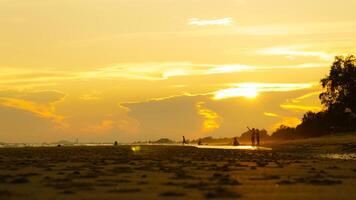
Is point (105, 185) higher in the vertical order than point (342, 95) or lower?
lower

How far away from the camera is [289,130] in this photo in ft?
553

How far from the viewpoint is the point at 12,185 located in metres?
20.8

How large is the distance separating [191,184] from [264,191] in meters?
3.24

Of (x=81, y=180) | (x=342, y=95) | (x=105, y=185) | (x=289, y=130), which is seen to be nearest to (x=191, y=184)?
(x=105, y=185)

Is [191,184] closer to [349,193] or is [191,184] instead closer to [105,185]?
[105,185]

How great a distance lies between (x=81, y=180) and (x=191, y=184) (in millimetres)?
4765

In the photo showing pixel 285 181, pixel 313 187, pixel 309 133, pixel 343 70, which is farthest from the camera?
pixel 309 133

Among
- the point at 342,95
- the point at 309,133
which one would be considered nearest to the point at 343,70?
the point at 342,95

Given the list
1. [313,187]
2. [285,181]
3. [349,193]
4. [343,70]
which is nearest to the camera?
[349,193]

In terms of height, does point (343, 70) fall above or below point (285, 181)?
above

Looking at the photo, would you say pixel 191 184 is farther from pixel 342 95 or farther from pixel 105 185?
pixel 342 95

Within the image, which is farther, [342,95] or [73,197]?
[342,95]

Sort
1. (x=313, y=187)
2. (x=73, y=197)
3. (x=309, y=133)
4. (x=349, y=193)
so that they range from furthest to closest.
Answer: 1. (x=309, y=133)
2. (x=313, y=187)
3. (x=349, y=193)
4. (x=73, y=197)

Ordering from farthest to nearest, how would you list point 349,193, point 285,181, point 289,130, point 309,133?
point 289,130 → point 309,133 → point 285,181 → point 349,193
